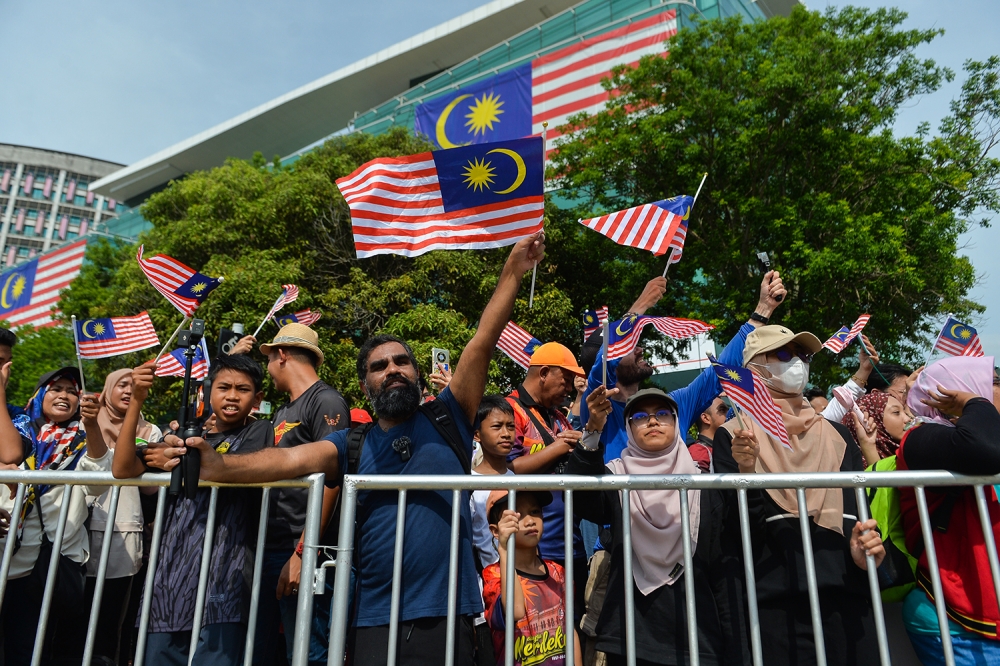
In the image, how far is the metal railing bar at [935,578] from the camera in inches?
99.3

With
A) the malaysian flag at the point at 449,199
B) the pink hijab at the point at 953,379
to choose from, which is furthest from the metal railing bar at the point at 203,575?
the pink hijab at the point at 953,379

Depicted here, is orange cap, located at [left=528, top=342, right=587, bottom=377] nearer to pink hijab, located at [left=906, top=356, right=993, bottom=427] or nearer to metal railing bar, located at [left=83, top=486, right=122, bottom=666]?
pink hijab, located at [left=906, top=356, right=993, bottom=427]

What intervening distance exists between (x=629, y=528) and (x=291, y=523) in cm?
171

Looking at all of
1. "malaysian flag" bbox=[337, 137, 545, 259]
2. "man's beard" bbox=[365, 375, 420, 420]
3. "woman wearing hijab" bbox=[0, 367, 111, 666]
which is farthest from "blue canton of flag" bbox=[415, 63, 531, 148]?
"man's beard" bbox=[365, 375, 420, 420]

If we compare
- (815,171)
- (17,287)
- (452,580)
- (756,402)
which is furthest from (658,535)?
(17,287)

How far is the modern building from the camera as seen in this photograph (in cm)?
8600

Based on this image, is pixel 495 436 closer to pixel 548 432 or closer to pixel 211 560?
pixel 548 432

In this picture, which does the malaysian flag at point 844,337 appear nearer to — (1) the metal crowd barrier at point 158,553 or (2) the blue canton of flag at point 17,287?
(1) the metal crowd barrier at point 158,553

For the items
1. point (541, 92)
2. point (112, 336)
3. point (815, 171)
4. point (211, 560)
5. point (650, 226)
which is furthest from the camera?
point (541, 92)

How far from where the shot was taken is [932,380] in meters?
2.95

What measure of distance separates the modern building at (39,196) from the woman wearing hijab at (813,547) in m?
97.5

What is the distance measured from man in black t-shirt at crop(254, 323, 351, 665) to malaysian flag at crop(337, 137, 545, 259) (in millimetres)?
908

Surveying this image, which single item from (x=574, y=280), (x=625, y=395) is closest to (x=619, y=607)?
(x=625, y=395)

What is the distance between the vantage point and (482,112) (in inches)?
1032
